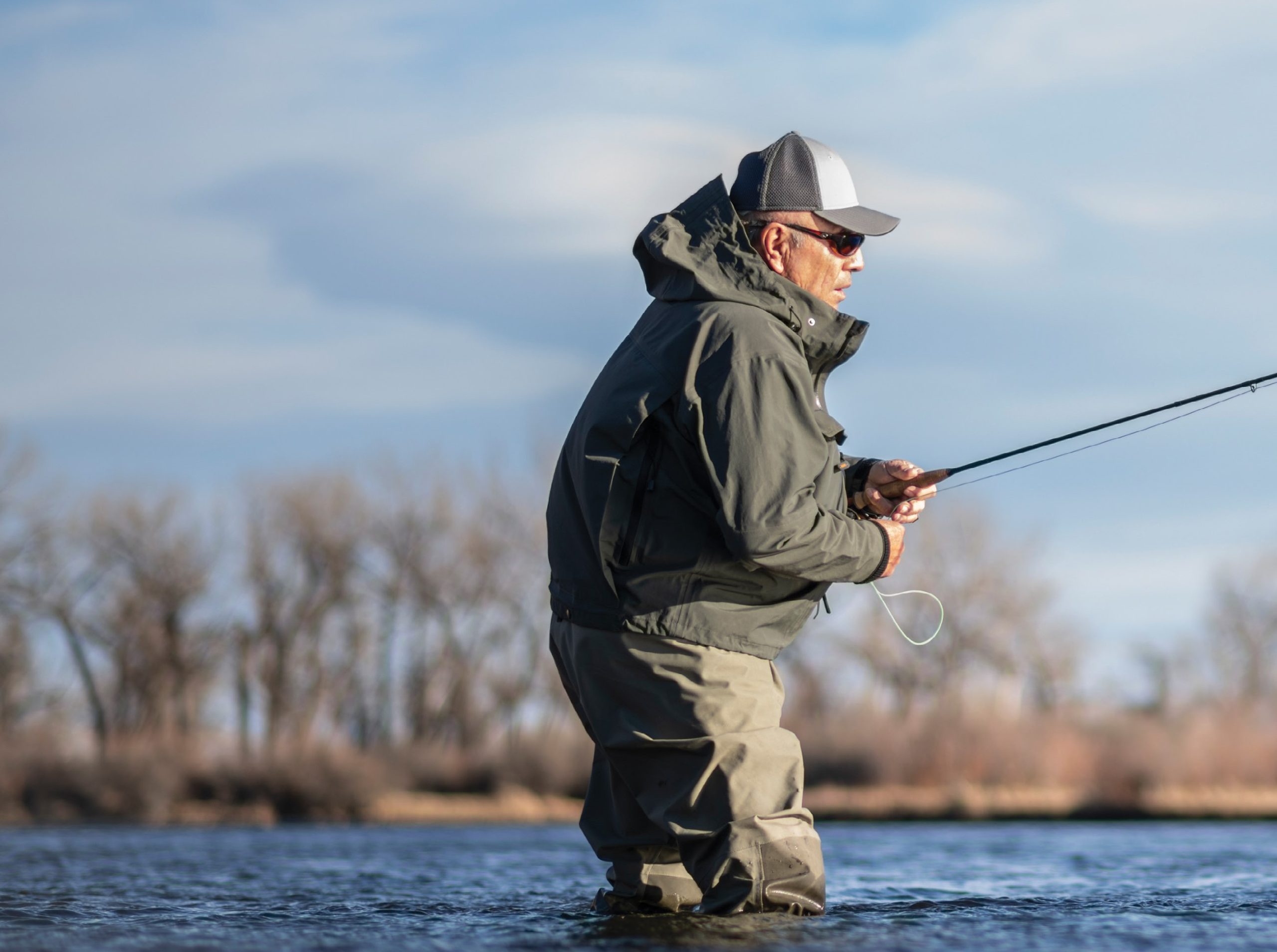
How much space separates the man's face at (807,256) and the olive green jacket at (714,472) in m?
0.14

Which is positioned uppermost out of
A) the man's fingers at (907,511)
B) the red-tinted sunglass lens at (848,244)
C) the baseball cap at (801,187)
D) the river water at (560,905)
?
the baseball cap at (801,187)

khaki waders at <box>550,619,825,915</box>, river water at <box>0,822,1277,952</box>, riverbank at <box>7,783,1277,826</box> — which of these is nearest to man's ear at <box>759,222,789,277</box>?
khaki waders at <box>550,619,825,915</box>

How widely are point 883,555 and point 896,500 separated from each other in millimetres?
313

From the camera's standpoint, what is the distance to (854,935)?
101 inches

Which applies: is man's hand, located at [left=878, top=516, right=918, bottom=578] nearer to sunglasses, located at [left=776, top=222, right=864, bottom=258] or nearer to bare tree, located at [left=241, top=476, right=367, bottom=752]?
→ sunglasses, located at [left=776, top=222, right=864, bottom=258]

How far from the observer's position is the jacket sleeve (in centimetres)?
285

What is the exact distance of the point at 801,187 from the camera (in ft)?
10.8

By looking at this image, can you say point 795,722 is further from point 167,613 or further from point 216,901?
point 216,901

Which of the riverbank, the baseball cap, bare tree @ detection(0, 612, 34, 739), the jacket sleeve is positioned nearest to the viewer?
the jacket sleeve

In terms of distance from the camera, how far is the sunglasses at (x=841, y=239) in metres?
3.30

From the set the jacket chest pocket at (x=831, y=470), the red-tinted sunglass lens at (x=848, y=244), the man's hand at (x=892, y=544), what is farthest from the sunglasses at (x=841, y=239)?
the man's hand at (x=892, y=544)

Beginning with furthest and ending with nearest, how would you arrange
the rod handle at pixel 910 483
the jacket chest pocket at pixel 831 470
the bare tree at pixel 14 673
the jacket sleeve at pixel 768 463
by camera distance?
the bare tree at pixel 14 673
the rod handle at pixel 910 483
the jacket chest pocket at pixel 831 470
the jacket sleeve at pixel 768 463

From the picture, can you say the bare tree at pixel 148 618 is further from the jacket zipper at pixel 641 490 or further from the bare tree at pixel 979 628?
the jacket zipper at pixel 641 490

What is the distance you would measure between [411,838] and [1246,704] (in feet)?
58.0
